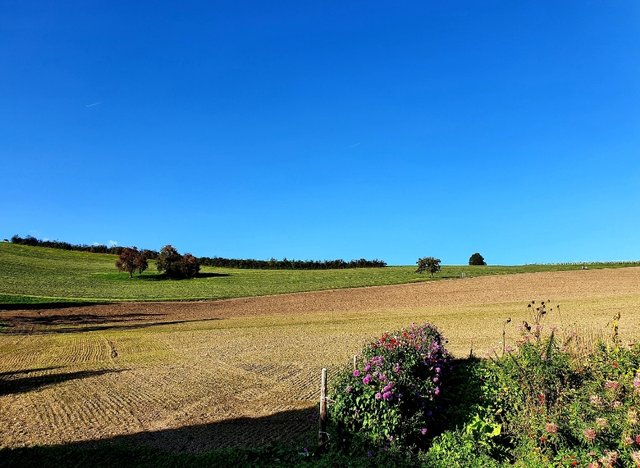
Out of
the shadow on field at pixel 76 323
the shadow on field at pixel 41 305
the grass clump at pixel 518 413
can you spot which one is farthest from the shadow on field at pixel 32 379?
the shadow on field at pixel 41 305

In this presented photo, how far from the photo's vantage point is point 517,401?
8469 millimetres

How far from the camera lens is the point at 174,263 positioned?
64062 mm

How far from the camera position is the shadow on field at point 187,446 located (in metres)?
8.64

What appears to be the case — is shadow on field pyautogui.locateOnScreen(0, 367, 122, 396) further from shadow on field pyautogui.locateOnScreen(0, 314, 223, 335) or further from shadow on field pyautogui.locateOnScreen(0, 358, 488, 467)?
shadow on field pyautogui.locateOnScreen(0, 314, 223, 335)

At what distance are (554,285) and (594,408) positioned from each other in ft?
129

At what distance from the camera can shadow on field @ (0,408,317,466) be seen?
864 centimetres

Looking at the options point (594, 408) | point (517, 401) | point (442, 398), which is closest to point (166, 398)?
point (442, 398)

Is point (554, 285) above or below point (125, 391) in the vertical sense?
above

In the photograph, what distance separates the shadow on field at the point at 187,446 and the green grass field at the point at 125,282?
35.9 meters

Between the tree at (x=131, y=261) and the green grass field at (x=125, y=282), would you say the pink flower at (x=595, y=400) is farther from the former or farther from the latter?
the tree at (x=131, y=261)

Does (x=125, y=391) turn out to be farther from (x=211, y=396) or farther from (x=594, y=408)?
(x=594, y=408)

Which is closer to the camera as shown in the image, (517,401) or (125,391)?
(517,401)

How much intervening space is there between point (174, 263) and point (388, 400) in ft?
194

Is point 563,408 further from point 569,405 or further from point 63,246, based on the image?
point 63,246
